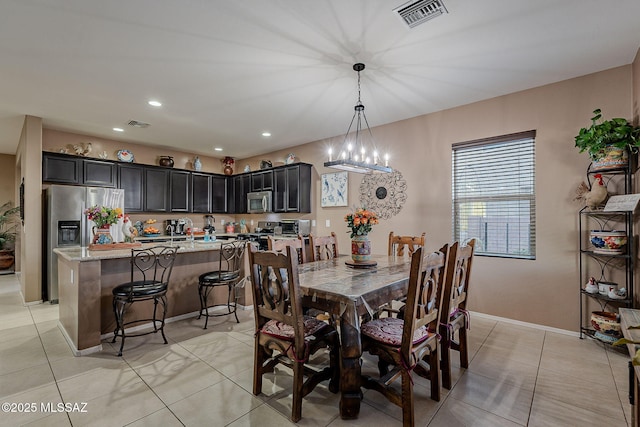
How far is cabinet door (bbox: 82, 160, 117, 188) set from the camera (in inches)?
197

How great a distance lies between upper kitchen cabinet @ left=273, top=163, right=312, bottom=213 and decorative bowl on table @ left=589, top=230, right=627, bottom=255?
402cm

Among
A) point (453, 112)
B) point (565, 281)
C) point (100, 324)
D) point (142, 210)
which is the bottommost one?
point (100, 324)

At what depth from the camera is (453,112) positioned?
3.90 m

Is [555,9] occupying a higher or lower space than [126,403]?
higher

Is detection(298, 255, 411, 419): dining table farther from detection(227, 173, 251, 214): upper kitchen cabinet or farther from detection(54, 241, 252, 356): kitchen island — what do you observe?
detection(227, 173, 251, 214): upper kitchen cabinet

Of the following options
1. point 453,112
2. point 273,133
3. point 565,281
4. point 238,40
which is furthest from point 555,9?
point 273,133

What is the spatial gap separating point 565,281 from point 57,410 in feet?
14.8

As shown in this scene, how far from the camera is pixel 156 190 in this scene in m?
5.87

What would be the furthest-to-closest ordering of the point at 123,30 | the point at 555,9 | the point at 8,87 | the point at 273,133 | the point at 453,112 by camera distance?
the point at 273,133 → the point at 453,112 → the point at 8,87 → the point at 123,30 → the point at 555,9

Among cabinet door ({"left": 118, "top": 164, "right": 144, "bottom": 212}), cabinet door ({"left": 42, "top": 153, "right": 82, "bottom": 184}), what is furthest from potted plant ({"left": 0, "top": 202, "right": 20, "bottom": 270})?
cabinet door ({"left": 118, "top": 164, "right": 144, "bottom": 212})

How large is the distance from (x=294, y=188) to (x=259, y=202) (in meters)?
1.05

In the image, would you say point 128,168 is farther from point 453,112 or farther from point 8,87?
point 453,112

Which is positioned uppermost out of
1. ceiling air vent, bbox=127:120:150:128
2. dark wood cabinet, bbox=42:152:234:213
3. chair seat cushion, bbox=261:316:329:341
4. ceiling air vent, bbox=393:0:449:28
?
ceiling air vent, bbox=393:0:449:28

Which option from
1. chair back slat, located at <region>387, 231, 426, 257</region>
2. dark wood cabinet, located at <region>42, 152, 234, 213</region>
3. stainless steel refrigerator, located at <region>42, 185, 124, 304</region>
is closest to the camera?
chair back slat, located at <region>387, 231, 426, 257</region>
